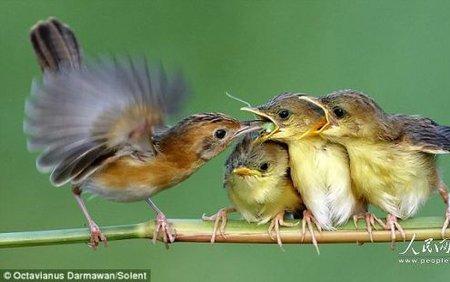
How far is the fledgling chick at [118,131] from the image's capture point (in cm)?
394

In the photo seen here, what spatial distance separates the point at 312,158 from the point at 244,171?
29 centimetres

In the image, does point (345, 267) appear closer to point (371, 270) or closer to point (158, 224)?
point (371, 270)

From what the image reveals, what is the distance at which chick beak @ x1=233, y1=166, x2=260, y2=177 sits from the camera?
4315mm

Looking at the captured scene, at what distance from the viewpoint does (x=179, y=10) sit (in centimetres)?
640

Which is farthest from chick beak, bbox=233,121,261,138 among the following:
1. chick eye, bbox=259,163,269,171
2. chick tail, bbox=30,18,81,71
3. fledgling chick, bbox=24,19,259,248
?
chick tail, bbox=30,18,81,71

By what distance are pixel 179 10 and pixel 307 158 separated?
2.37m

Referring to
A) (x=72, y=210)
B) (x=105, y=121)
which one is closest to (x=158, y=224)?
(x=105, y=121)

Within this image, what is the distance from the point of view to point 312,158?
4.16 metres

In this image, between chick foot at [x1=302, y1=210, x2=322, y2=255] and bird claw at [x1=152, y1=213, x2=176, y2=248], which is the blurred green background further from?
bird claw at [x1=152, y1=213, x2=176, y2=248]

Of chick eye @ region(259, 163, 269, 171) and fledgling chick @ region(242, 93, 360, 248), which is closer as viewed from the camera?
fledgling chick @ region(242, 93, 360, 248)

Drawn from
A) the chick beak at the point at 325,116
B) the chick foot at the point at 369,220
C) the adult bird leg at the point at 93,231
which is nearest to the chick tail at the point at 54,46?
the adult bird leg at the point at 93,231

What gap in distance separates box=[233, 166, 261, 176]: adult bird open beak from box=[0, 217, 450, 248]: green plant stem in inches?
11.2
